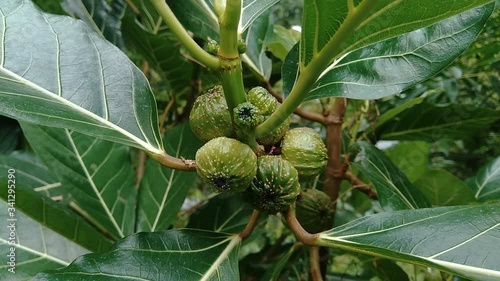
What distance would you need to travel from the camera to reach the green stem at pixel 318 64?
19.1 inches

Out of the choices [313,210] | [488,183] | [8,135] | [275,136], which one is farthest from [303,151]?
[8,135]

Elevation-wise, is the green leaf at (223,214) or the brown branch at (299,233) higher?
the brown branch at (299,233)

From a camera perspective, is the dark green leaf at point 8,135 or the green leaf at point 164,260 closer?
the green leaf at point 164,260

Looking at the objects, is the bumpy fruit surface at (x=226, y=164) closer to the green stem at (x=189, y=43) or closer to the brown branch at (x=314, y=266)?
the green stem at (x=189, y=43)

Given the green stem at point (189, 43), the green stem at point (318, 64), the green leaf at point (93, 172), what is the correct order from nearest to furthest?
1. the green stem at point (318, 64)
2. the green stem at point (189, 43)
3. the green leaf at point (93, 172)

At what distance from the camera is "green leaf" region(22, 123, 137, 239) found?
0.90 meters

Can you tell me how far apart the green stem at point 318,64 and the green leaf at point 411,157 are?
0.63m

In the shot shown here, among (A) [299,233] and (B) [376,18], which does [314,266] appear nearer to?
(A) [299,233]

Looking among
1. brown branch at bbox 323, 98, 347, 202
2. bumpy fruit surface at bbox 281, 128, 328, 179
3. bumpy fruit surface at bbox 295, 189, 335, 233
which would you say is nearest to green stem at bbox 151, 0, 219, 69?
bumpy fruit surface at bbox 281, 128, 328, 179

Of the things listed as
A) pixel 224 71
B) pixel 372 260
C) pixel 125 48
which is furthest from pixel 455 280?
pixel 125 48

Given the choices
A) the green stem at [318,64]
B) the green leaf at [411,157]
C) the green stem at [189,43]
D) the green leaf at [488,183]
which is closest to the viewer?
the green stem at [318,64]

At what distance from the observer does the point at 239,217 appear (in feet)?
3.14

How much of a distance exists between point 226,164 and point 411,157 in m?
0.72

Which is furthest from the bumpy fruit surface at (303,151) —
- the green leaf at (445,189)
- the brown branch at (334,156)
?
the green leaf at (445,189)
